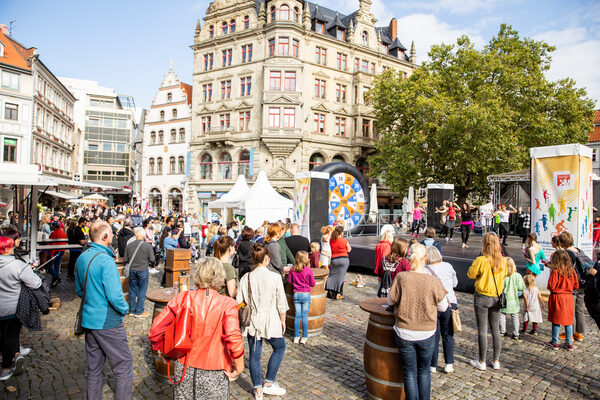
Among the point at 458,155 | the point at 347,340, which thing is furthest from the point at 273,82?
the point at 347,340

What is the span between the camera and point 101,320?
3.72 meters

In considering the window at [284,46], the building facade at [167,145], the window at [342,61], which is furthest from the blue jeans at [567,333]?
the building facade at [167,145]

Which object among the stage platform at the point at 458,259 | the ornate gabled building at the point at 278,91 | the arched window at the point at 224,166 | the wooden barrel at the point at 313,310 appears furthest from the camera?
the arched window at the point at 224,166

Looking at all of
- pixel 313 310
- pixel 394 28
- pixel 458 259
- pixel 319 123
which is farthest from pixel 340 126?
pixel 313 310

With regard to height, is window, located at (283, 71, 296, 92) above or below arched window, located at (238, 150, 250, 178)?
above

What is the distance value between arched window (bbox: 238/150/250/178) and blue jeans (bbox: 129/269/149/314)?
26640 millimetres

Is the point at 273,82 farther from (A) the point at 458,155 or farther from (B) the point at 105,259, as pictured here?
(B) the point at 105,259

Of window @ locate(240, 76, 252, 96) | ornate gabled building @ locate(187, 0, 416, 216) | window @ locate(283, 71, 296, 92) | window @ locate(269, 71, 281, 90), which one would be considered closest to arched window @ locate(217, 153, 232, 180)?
ornate gabled building @ locate(187, 0, 416, 216)

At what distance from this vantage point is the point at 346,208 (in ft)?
65.2

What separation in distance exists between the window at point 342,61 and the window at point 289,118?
7.01 m

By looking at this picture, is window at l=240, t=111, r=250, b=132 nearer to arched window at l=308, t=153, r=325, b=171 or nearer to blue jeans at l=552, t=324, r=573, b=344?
arched window at l=308, t=153, r=325, b=171

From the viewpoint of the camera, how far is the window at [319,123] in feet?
114

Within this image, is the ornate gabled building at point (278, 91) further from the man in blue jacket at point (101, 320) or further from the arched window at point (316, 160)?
the man in blue jacket at point (101, 320)

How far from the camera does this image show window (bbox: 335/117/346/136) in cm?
3581
